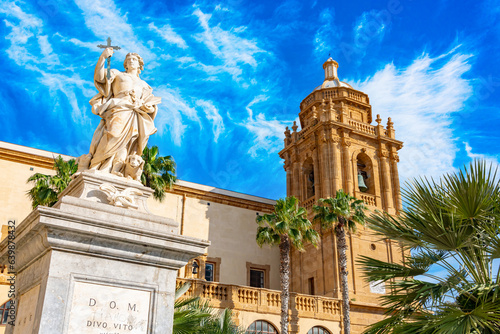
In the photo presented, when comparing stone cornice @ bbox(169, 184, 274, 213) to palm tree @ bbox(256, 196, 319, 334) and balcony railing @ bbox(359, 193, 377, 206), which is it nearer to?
balcony railing @ bbox(359, 193, 377, 206)

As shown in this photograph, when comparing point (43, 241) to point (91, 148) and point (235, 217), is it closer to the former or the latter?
point (91, 148)

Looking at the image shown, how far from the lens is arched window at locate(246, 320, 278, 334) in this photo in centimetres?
2475

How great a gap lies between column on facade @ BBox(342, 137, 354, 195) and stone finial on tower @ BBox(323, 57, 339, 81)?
760cm

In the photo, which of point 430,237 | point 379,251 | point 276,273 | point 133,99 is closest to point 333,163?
point 379,251

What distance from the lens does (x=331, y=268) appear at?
96.1 ft

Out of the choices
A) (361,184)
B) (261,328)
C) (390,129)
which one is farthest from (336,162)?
(261,328)

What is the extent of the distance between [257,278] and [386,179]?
10198 millimetres

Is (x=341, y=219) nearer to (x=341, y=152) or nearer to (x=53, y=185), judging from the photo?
(x=341, y=152)

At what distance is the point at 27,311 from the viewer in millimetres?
5355

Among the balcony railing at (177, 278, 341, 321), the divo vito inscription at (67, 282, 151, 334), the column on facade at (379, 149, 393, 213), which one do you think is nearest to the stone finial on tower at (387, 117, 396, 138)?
the column on facade at (379, 149, 393, 213)

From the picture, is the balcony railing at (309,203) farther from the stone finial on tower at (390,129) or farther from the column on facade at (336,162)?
the stone finial on tower at (390,129)

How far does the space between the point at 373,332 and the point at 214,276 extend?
75.7 feet

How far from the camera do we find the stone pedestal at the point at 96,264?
5027 millimetres

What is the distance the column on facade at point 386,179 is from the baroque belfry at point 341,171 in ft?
0.20
